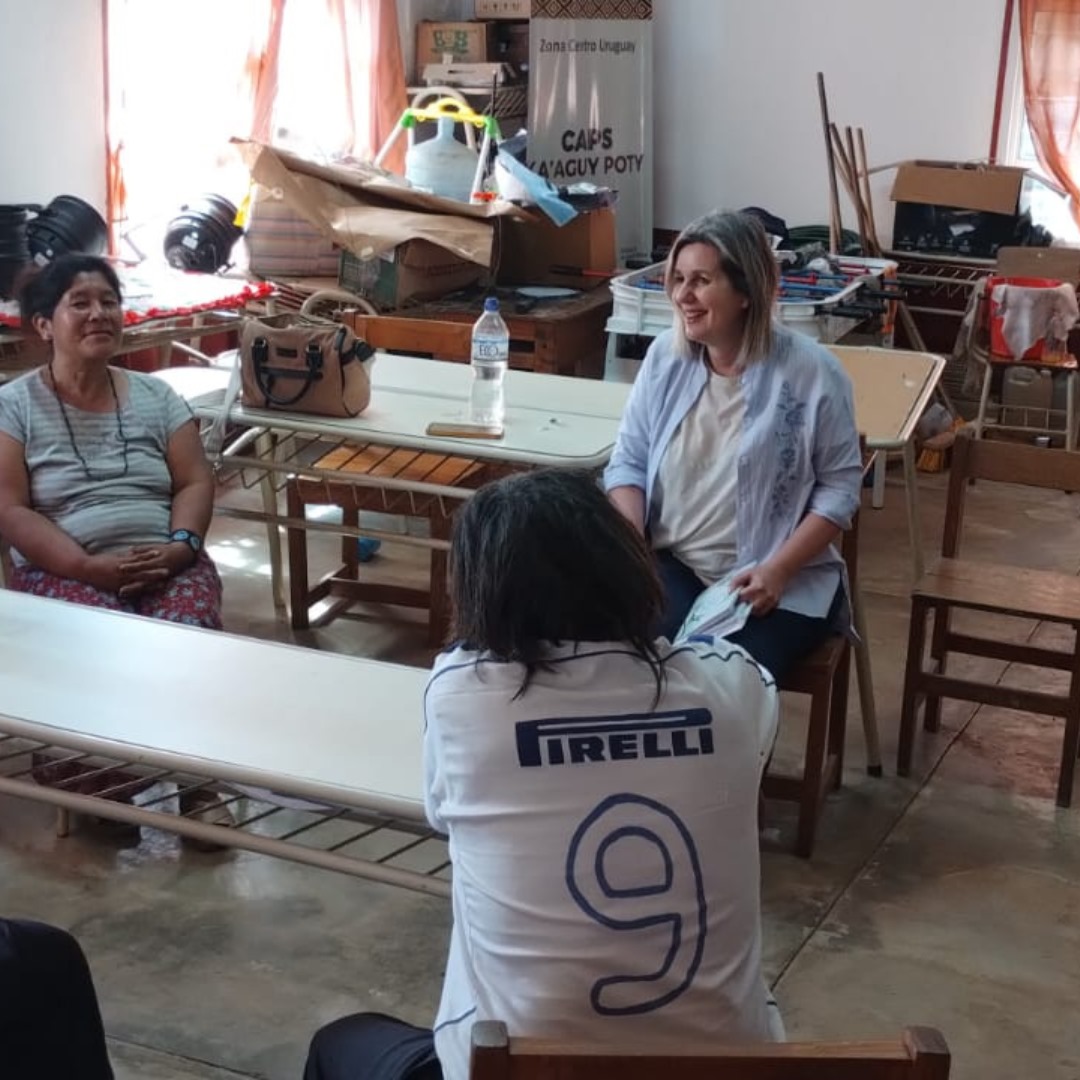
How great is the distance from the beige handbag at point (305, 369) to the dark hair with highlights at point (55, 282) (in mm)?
346

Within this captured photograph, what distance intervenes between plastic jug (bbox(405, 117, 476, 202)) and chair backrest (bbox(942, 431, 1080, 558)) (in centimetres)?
270

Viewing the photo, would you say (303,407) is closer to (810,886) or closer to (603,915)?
(810,886)

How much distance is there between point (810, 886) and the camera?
9.50 ft

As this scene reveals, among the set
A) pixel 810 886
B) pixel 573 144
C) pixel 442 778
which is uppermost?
pixel 573 144

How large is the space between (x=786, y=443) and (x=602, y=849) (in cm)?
157

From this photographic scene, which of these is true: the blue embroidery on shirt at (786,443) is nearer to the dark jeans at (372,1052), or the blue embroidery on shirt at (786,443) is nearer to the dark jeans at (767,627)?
the dark jeans at (767,627)

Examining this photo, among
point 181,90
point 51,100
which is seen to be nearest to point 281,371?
point 51,100

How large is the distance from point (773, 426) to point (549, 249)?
2834 millimetres

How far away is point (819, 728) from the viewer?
9.58 ft

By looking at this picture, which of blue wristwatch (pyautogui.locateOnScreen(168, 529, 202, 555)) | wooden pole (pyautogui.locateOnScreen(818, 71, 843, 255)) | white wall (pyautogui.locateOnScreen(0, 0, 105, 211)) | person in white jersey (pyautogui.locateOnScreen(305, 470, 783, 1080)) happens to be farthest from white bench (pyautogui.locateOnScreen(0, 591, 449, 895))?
wooden pole (pyautogui.locateOnScreen(818, 71, 843, 255))

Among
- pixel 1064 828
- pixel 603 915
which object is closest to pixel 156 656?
pixel 603 915

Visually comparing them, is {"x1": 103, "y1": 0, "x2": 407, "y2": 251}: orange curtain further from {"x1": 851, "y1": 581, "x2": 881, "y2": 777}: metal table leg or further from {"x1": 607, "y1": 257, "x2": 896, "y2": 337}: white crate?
{"x1": 851, "y1": 581, "x2": 881, "y2": 777}: metal table leg

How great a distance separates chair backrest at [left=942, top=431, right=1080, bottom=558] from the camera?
3330 millimetres

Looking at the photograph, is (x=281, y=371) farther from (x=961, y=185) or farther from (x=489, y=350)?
(x=961, y=185)
